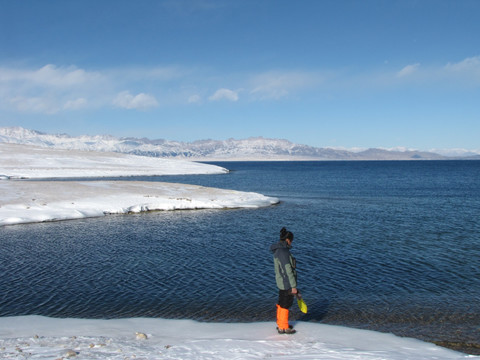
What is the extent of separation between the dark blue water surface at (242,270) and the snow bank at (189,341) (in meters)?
1.16

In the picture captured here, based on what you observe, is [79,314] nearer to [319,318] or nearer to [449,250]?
[319,318]

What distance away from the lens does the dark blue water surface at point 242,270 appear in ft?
47.6

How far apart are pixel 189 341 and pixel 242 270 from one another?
29.6 feet

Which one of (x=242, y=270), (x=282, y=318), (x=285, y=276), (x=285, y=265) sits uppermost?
(x=285, y=265)

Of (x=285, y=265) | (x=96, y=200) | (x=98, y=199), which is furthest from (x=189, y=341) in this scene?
(x=98, y=199)

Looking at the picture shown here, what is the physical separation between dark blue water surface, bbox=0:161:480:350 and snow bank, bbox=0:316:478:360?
1.16 metres

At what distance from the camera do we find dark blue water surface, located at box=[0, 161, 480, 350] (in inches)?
572

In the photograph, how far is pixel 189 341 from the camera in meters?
11.2

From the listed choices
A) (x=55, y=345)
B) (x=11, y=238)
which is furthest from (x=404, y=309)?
(x=11, y=238)

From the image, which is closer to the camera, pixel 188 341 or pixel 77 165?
pixel 188 341

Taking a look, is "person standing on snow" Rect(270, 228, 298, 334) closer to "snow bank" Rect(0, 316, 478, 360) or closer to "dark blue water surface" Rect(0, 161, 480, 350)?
"snow bank" Rect(0, 316, 478, 360)

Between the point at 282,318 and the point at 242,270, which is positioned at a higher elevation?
the point at 282,318

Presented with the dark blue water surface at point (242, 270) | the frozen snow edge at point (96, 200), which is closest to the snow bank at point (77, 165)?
the frozen snow edge at point (96, 200)

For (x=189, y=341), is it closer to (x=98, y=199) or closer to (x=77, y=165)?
(x=98, y=199)
